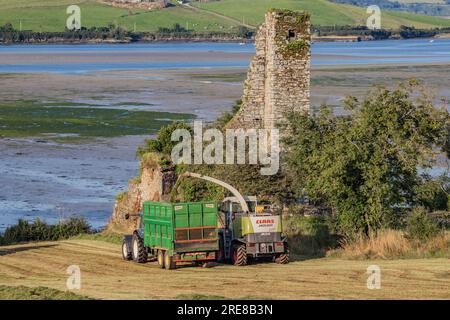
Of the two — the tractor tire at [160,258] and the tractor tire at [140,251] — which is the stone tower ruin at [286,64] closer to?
the tractor tire at [140,251]

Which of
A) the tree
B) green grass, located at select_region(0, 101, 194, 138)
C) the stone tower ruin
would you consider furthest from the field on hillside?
green grass, located at select_region(0, 101, 194, 138)

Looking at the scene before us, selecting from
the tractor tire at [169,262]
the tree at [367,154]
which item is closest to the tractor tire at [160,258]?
the tractor tire at [169,262]

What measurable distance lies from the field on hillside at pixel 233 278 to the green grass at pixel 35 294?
0.69ft

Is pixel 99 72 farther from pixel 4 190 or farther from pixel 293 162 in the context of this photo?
pixel 293 162

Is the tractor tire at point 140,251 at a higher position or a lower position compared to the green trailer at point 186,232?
lower

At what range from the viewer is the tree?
31.3 metres

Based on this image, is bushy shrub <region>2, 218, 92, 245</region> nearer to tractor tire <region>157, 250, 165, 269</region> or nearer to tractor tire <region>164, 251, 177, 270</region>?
tractor tire <region>157, 250, 165, 269</region>

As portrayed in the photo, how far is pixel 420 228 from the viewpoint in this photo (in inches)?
1172

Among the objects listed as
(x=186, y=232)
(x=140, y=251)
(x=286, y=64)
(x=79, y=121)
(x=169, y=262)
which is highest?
(x=286, y=64)

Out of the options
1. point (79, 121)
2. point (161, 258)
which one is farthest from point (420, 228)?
point (79, 121)

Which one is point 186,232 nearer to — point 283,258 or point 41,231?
point 283,258

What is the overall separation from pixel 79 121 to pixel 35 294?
169 feet

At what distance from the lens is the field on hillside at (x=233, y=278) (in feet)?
72.3

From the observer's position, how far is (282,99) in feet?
121
